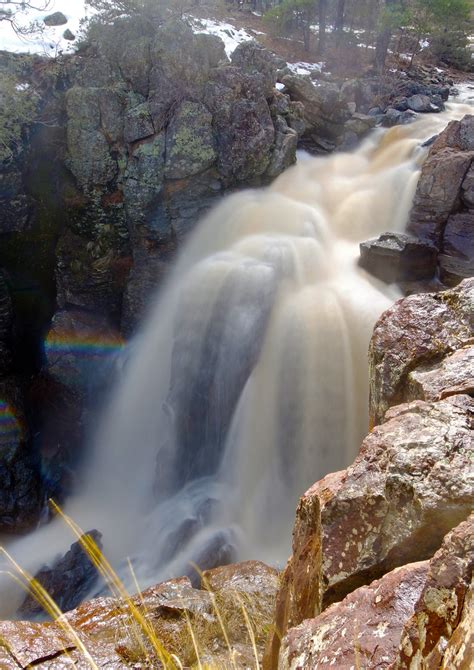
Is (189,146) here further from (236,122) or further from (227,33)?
(227,33)

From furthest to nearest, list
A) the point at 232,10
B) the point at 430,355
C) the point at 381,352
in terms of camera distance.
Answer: the point at 232,10
the point at 381,352
the point at 430,355

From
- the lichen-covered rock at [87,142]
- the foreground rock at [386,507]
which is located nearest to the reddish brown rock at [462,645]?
the foreground rock at [386,507]

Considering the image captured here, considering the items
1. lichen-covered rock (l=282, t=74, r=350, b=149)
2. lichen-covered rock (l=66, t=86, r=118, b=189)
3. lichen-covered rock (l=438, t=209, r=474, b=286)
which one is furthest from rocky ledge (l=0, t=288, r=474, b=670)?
lichen-covered rock (l=282, t=74, r=350, b=149)

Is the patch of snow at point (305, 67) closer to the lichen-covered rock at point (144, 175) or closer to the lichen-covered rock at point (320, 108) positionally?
the lichen-covered rock at point (320, 108)

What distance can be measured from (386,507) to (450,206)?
324 inches

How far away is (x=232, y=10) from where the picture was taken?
23.7 meters

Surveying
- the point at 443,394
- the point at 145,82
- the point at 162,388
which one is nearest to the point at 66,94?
the point at 145,82

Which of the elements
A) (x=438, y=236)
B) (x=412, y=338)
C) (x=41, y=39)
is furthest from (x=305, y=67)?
(x=412, y=338)

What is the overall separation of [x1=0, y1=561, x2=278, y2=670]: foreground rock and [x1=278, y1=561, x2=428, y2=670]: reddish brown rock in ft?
2.83

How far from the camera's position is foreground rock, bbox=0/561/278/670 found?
332 cm

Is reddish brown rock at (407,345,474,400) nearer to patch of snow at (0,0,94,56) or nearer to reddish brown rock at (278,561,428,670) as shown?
reddish brown rock at (278,561,428,670)

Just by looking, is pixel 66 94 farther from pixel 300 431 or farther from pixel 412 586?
pixel 412 586

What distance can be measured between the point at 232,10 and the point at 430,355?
87.0 ft

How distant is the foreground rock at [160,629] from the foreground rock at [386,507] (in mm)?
→ 689
